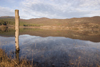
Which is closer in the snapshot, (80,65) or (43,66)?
(43,66)

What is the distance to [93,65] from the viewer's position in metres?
5.59

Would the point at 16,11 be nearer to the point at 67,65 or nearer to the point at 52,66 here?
the point at 52,66

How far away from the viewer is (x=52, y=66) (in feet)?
17.3

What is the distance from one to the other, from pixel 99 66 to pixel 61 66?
2810 mm

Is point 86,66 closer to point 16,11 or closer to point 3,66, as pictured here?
point 3,66

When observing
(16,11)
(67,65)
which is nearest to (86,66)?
(67,65)

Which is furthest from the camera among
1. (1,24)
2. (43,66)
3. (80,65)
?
(1,24)

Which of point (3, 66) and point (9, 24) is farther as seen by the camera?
point (9, 24)

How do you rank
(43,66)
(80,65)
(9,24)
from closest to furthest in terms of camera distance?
(43,66), (80,65), (9,24)

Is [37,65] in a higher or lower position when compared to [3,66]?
lower

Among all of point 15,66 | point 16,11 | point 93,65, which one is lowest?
point 93,65

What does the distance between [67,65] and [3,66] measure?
433cm

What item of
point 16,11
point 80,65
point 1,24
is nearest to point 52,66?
point 80,65

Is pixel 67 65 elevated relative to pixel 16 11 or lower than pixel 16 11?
lower
